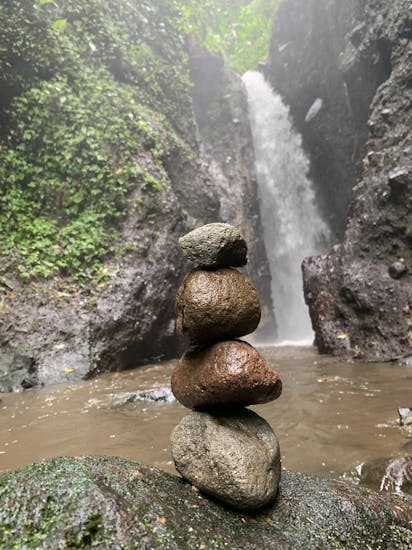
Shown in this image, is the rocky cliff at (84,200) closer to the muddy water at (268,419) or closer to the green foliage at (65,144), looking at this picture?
the green foliage at (65,144)

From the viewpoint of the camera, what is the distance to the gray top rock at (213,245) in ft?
9.00

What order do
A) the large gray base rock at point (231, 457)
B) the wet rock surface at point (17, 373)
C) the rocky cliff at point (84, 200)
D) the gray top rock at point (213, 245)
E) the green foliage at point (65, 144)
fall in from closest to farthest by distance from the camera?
the large gray base rock at point (231, 457) < the gray top rock at point (213, 245) < the wet rock surface at point (17, 373) < the rocky cliff at point (84, 200) < the green foliage at point (65, 144)

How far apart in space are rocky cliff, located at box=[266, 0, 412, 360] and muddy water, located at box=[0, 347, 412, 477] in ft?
6.03

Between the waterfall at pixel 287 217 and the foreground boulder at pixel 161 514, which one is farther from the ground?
the waterfall at pixel 287 217

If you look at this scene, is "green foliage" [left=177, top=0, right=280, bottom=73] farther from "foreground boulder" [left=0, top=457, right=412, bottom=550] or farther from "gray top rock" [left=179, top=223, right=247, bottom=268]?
"foreground boulder" [left=0, top=457, right=412, bottom=550]

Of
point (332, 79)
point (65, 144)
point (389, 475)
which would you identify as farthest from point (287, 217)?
point (389, 475)

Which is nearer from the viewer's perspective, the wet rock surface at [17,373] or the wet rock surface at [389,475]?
the wet rock surface at [389,475]

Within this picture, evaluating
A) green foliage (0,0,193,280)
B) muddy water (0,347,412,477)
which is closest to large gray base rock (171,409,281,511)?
muddy water (0,347,412,477)

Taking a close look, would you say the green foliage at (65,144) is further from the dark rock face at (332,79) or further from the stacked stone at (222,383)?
the stacked stone at (222,383)

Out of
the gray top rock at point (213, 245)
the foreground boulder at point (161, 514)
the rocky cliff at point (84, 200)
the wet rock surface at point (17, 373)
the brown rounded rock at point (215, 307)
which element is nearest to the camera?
the foreground boulder at point (161, 514)

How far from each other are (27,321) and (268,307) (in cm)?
997

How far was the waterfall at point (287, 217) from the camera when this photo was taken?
15.4 m

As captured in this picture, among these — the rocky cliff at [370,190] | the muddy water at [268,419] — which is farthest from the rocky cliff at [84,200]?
the rocky cliff at [370,190]

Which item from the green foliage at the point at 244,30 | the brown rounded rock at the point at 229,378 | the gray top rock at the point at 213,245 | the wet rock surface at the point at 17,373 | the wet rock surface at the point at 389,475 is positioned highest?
the green foliage at the point at 244,30
